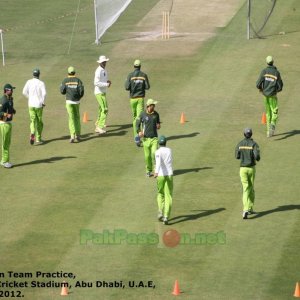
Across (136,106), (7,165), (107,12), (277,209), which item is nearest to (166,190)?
(277,209)

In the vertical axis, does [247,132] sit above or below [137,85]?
below

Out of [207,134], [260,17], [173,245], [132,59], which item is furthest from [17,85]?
[173,245]

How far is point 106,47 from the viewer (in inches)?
2045

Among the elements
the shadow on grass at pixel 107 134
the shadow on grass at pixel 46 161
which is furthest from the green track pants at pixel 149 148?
the shadow on grass at pixel 107 134

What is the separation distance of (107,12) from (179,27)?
3308 mm

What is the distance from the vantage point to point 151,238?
32.7 metres

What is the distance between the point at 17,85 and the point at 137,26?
31.3 ft

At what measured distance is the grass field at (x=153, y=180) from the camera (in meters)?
30.7

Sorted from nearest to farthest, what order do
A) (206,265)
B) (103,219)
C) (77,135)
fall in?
1. (206,265)
2. (103,219)
3. (77,135)

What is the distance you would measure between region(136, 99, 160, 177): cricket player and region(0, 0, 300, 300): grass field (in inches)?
36.1

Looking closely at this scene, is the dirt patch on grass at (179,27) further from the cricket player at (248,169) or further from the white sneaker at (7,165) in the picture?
the cricket player at (248,169)

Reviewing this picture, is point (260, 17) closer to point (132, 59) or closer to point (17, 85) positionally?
point (132, 59)

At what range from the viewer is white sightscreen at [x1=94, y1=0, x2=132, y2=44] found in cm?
5294

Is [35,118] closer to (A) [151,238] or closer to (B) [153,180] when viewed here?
(B) [153,180]
